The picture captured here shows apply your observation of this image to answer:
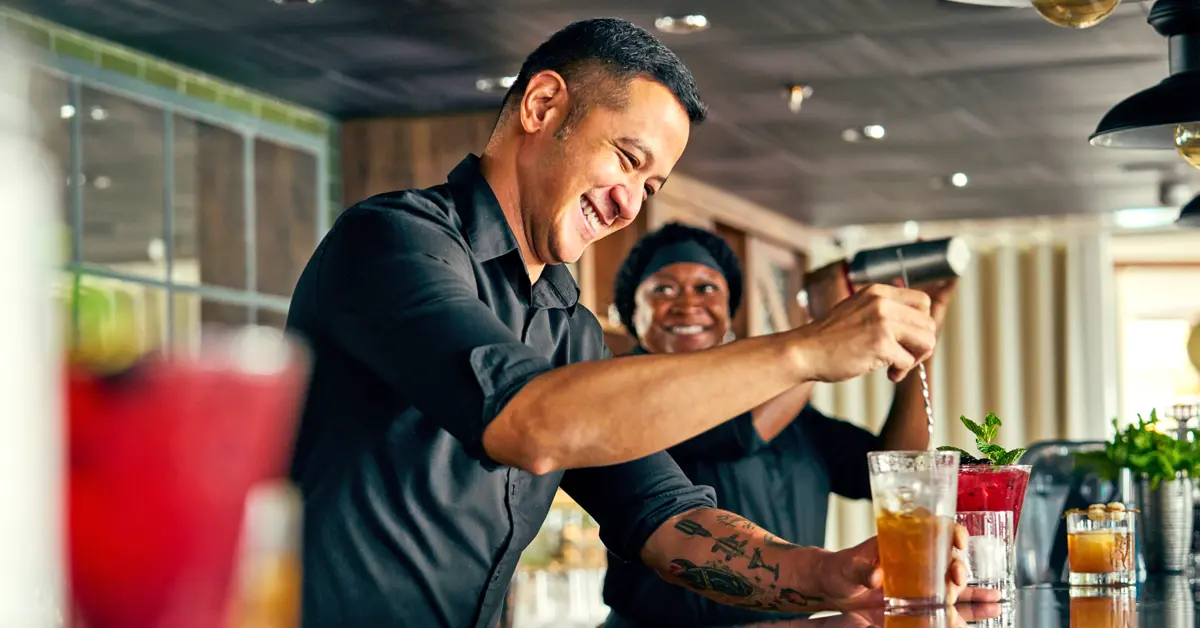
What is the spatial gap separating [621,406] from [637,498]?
659 millimetres

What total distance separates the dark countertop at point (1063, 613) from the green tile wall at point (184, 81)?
285 cm

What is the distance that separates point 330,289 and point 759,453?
1572 mm

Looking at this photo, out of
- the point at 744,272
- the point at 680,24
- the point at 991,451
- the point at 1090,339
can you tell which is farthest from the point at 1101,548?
the point at 1090,339

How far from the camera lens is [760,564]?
162 cm

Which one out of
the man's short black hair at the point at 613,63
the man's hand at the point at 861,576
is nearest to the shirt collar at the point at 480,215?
the man's short black hair at the point at 613,63

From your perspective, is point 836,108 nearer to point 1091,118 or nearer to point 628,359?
point 1091,118

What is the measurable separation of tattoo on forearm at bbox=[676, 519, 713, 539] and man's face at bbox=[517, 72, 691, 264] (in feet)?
1.10

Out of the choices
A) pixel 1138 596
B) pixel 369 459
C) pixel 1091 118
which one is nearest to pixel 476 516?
pixel 369 459

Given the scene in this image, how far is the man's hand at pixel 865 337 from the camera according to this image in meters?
1.12

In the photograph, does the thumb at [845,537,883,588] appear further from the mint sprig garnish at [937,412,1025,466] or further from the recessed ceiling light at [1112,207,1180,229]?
the recessed ceiling light at [1112,207,1180,229]

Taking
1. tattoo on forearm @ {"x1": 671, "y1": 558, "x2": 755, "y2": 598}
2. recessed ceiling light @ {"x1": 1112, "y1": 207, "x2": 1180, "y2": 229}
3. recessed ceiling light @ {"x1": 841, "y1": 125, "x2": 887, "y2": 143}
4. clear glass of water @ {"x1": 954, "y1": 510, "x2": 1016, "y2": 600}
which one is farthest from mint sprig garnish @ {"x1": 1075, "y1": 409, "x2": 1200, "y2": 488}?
recessed ceiling light @ {"x1": 1112, "y1": 207, "x2": 1180, "y2": 229}

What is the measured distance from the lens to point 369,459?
144cm

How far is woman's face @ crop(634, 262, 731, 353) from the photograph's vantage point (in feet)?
9.73

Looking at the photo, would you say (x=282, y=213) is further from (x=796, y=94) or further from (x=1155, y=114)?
(x=1155, y=114)
